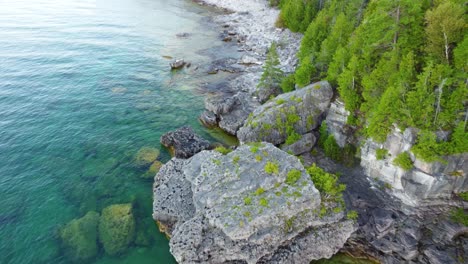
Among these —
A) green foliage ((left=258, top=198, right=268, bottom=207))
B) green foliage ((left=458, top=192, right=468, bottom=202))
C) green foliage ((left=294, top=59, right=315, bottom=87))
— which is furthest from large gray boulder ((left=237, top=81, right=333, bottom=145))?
green foliage ((left=458, top=192, right=468, bottom=202))

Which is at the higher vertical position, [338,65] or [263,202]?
[338,65]

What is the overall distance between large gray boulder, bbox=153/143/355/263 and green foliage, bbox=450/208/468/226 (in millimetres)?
10868

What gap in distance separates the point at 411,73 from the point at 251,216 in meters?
23.7

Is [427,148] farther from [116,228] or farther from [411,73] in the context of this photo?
[116,228]

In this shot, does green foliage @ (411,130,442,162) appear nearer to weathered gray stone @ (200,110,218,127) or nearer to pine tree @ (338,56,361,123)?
pine tree @ (338,56,361,123)

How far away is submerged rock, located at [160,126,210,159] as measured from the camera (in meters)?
42.3

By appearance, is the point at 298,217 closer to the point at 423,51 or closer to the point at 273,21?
the point at 423,51

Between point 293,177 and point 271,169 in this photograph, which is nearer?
point 293,177

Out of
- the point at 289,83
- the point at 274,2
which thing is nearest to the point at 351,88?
the point at 289,83

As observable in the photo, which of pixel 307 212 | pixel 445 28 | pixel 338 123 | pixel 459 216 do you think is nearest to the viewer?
pixel 307 212

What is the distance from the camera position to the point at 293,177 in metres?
30.0

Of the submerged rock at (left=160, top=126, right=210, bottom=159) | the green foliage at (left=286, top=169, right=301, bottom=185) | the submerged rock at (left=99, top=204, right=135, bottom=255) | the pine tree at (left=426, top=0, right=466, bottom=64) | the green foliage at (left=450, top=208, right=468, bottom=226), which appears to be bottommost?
the submerged rock at (left=99, top=204, right=135, bottom=255)

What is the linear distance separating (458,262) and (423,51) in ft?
75.5

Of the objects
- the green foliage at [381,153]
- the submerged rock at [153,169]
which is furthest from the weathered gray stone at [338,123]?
the submerged rock at [153,169]
